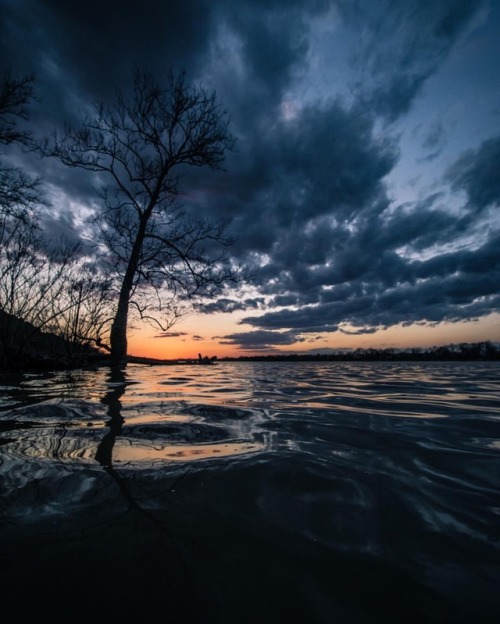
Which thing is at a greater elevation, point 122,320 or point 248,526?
point 122,320

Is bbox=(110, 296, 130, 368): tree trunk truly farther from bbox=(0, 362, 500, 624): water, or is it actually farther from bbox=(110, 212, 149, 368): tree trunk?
bbox=(0, 362, 500, 624): water

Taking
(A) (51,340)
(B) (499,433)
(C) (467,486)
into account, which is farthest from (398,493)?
(A) (51,340)

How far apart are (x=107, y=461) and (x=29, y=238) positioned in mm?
7798

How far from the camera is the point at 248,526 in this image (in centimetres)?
92

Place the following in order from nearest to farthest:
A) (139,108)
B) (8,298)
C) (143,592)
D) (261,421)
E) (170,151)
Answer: (143,592), (261,421), (8,298), (139,108), (170,151)

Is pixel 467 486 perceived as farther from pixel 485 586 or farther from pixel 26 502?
pixel 26 502

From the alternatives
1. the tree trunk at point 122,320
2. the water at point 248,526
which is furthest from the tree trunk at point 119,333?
the water at point 248,526

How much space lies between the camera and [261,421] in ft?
7.89

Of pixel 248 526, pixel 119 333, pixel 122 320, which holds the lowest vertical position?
pixel 248 526

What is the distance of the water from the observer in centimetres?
63

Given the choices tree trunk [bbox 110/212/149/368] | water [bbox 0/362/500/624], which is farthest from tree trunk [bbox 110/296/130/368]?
water [bbox 0/362/500/624]

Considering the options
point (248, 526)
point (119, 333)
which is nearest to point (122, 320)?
point (119, 333)

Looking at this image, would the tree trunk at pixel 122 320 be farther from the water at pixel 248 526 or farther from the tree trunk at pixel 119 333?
the water at pixel 248 526

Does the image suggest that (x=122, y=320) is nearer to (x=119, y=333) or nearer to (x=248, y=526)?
(x=119, y=333)
